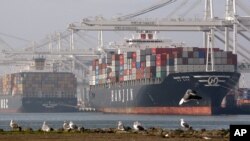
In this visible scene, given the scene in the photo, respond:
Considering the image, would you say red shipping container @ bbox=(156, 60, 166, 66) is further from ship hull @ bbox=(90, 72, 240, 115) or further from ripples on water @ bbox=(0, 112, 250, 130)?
ripples on water @ bbox=(0, 112, 250, 130)

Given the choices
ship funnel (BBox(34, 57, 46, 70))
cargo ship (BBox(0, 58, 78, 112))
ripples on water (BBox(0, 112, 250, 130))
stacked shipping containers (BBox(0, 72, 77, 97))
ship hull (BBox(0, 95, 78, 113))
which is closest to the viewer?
ripples on water (BBox(0, 112, 250, 130))

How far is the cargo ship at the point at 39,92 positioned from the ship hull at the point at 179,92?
47.4 meters

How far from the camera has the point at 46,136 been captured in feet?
120

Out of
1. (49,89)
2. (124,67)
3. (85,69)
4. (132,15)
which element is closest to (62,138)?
(124,67)

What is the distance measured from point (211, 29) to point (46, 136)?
264ft

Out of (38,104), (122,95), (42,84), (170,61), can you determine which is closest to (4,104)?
→ (42,84)

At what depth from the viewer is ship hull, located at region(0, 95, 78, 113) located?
159 m

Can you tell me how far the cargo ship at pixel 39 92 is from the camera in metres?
160

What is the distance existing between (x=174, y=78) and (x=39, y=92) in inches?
2606

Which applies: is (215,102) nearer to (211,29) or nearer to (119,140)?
(211,29)

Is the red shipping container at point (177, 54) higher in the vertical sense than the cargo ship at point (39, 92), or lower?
higher

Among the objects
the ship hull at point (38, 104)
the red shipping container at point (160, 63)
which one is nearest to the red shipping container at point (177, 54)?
the red shipping container at point (160, 63)

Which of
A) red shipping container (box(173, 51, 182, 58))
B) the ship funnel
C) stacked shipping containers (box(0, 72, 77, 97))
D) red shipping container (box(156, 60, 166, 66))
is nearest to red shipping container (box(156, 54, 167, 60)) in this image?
red shipping container (box(156, 60, 166, 66))

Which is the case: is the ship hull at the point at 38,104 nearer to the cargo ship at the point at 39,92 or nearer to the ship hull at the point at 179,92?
the cargo ship at the point at 39,92
